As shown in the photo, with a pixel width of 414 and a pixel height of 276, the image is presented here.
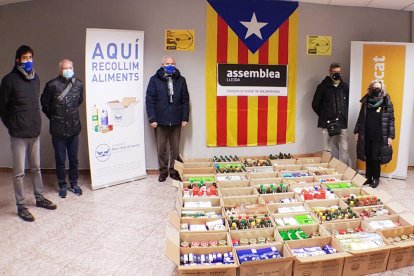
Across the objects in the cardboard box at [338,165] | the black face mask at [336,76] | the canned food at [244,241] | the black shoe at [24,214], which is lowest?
the black shoe at [24,214]

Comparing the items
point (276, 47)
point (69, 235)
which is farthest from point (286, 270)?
point (276, 47)

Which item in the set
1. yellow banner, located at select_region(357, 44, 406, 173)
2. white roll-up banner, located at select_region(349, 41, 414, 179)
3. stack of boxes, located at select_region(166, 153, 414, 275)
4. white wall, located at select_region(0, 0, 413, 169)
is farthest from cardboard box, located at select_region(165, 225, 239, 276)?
yellow banner, located at select_region(357, 44, 406, 173)

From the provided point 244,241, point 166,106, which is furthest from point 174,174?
point 244,241

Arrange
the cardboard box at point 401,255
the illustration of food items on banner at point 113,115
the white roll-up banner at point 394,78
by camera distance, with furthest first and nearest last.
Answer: the white roll-up banner at point 394,78
the illustration of food items on banner at point 113,115
the cardboard box at point 401,255

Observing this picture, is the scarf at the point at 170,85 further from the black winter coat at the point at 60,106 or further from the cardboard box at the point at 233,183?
the cardboard box at the point at 233,183

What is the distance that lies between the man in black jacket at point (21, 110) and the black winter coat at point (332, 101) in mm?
3429

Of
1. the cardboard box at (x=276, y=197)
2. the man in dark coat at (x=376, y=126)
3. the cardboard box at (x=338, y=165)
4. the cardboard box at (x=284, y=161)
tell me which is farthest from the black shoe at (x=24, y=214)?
the man in dark coat at (x=376, y=126)

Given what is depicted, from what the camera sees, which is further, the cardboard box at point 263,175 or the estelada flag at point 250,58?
the estelada flag at point 250,58

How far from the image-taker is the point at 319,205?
3.25 m

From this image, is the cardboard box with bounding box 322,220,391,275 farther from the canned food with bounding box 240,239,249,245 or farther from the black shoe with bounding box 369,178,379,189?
the black shoe with bounding box 369,178,379,189

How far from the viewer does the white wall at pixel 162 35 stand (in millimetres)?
4543

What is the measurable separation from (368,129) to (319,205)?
5.08 ft

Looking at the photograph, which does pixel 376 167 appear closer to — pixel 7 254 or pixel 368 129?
pixel 368 129

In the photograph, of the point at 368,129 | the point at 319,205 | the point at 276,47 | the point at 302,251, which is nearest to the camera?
the point at 302,251
